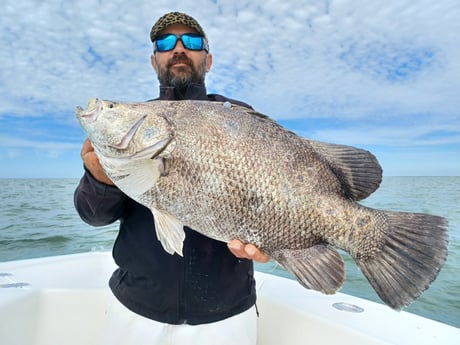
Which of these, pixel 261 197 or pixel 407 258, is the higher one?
pixel 261 197

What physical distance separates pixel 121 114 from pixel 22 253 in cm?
902

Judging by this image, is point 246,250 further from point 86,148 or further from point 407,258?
point 86,148

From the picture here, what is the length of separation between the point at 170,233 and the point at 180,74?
47.8 inches

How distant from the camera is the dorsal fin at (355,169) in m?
1.80


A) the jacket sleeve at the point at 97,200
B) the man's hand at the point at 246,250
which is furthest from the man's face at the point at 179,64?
the man's hand at the point at 246,250

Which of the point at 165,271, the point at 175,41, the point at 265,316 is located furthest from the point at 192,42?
the point at 265,316

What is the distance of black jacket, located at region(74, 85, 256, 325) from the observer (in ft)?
6.47

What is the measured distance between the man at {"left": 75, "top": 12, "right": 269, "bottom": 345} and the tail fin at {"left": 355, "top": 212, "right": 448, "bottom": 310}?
2.14 feet

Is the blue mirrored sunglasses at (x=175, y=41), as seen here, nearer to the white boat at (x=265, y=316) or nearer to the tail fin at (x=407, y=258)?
the tail fin at (x=407, y=258)

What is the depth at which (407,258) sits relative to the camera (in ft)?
5.38

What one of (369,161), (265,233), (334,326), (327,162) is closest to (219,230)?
(265,233)

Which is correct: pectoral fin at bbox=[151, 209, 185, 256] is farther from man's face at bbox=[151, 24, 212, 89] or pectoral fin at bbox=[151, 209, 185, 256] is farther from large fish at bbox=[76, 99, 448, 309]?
man's face at bbox=[151, 24, 212, 89]

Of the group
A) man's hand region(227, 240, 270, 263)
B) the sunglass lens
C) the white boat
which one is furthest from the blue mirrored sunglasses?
the white boat

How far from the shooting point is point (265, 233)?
1.70 meters
